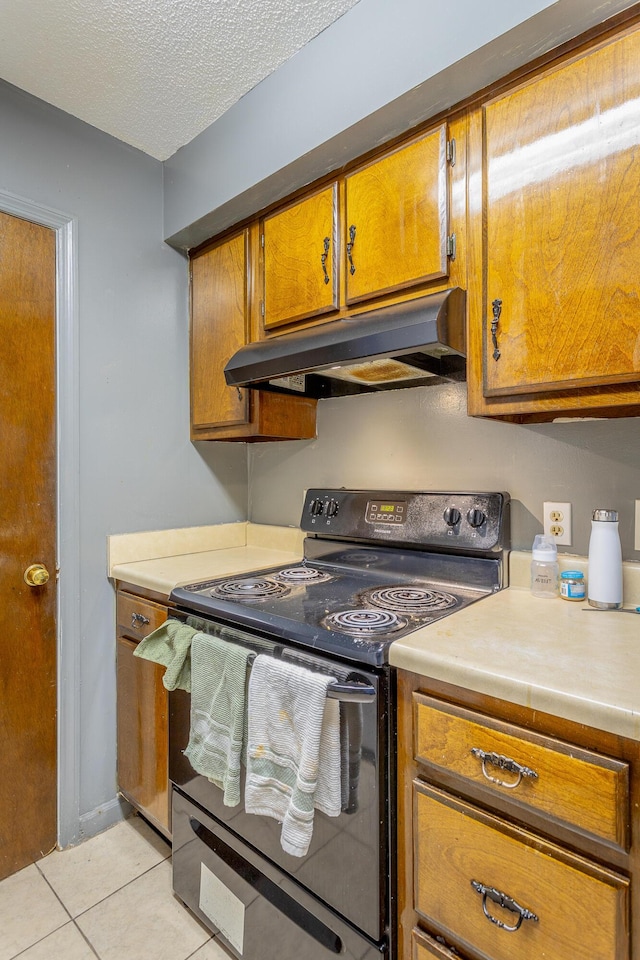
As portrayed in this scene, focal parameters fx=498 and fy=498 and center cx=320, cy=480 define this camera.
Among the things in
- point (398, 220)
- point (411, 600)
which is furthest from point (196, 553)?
point (398, 220)

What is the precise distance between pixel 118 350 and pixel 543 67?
4.95ft

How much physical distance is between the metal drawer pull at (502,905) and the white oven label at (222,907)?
0.70 meters

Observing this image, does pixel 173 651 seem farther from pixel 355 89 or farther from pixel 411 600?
pixel 355 89

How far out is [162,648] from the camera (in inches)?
55.1

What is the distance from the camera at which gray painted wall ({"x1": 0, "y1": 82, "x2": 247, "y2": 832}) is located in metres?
1.67

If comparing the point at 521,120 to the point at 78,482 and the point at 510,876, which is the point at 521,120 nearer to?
the point at 510,876

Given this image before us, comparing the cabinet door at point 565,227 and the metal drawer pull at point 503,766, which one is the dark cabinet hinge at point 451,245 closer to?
the cabinet door at point 565,227

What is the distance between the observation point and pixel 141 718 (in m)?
1.66

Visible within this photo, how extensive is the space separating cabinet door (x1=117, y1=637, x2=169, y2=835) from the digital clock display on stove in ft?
2.75

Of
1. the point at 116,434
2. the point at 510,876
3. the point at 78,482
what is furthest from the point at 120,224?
the point at 510,876

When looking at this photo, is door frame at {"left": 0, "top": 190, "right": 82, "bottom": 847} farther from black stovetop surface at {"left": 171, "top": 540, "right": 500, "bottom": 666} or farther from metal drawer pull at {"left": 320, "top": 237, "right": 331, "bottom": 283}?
metal drawer pull at {"left": 320, "top": 237, "right": 331, "bottom": 283}

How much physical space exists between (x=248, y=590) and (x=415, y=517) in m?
0.57

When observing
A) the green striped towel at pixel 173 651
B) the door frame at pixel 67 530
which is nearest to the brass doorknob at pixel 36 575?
the door frame at pixel 67 530

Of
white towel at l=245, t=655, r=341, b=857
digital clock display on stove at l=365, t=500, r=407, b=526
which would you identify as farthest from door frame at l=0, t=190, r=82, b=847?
digital clock display on stove at l=365, t=500, r=407, b=526
